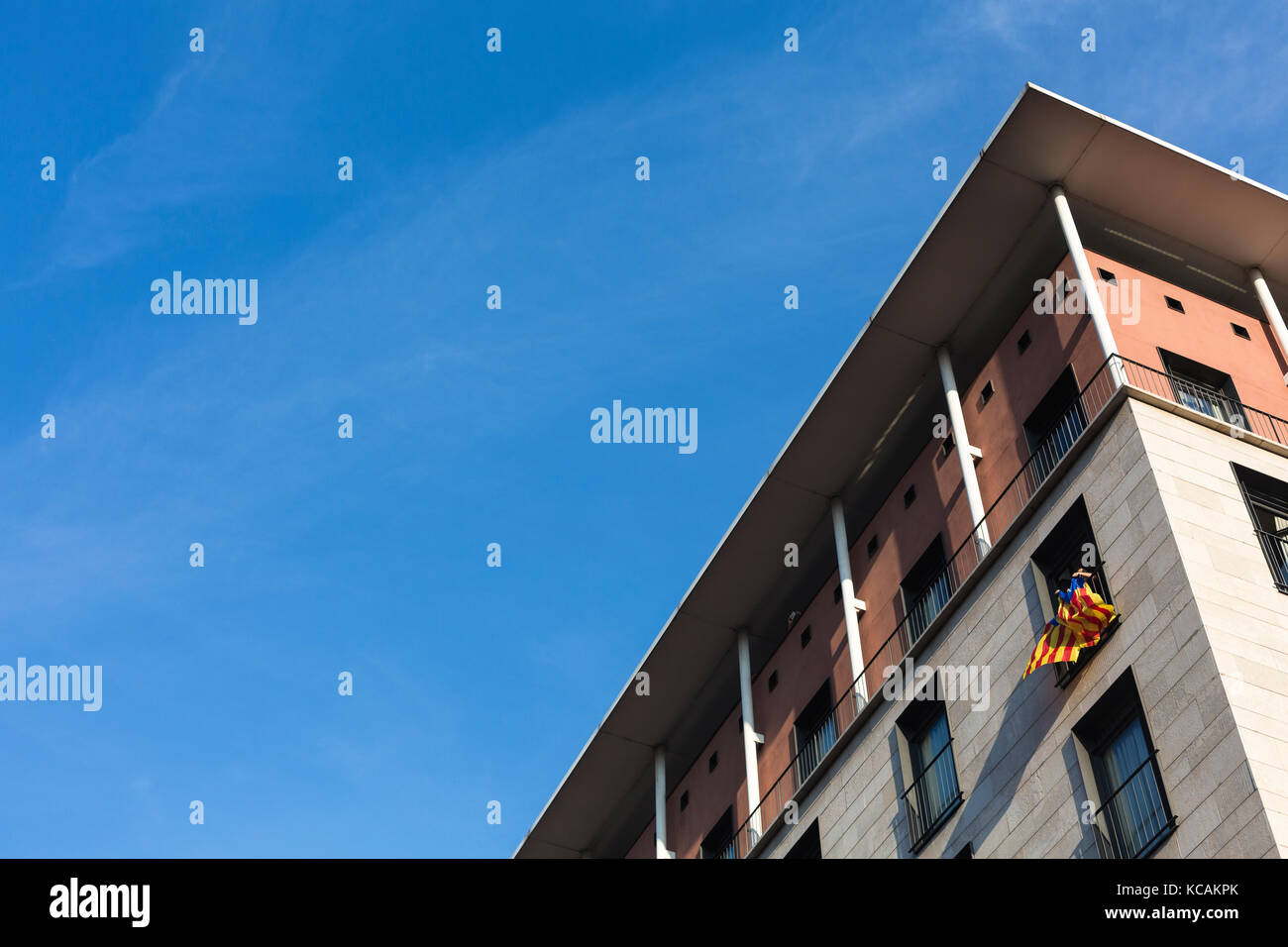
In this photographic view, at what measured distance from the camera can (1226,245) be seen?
33.0 m

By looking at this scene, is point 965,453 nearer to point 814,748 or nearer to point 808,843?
point 814,748

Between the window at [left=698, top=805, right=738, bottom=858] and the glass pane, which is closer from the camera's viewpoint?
the glass pane

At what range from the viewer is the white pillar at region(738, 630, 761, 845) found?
1436 inches

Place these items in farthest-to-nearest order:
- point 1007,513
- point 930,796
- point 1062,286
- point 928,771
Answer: point 1062,286 < point 1007,513 < point 928,771 < point 930,796

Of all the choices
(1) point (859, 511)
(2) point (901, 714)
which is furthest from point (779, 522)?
(2) point (901, 714)

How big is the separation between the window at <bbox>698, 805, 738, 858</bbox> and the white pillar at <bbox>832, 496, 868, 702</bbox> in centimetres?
658

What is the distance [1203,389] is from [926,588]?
750 centimetres

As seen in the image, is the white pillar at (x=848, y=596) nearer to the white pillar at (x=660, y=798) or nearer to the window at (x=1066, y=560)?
the window at (x=1066, y=560)

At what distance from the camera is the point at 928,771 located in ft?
94.9

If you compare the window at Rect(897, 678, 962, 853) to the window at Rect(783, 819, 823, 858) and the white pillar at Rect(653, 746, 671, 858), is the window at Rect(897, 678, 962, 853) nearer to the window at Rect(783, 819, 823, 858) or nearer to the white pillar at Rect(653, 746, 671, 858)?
the window at Rect(783, 819, 823, 858)

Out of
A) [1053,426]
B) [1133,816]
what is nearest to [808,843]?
[1053,426]

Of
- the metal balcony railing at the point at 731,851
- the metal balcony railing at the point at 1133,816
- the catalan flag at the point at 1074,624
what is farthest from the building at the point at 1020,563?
the catalan flag at the point at 1074,624

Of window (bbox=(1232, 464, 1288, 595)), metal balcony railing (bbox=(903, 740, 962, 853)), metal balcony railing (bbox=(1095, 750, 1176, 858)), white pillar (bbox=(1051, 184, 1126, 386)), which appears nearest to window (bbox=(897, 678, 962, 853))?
metal balcony railing (bbox=(903, 740, 962, 853))
